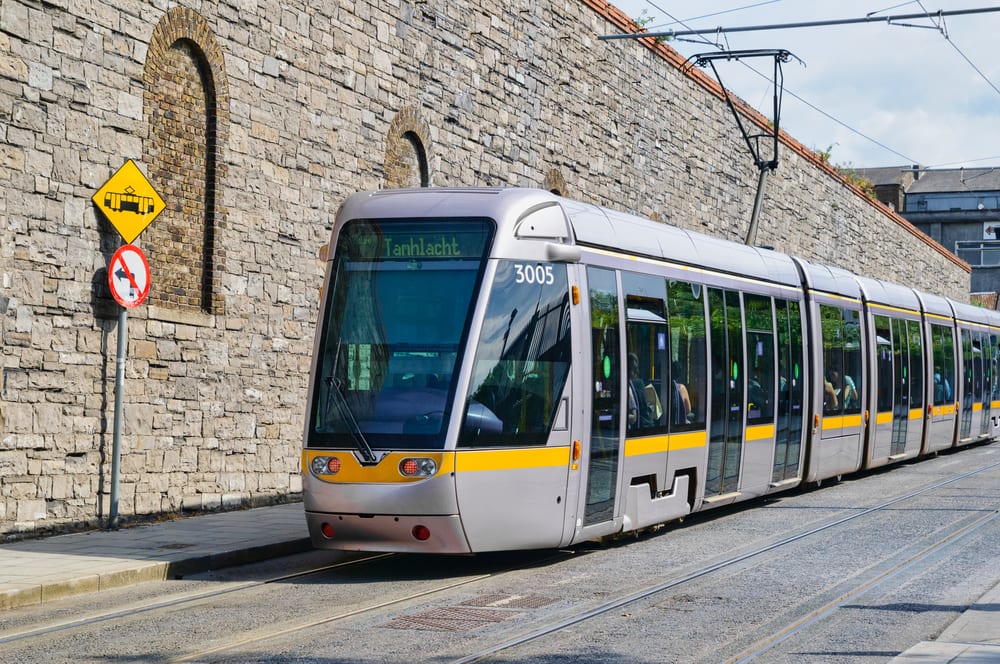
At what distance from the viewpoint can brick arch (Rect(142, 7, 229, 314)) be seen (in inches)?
559

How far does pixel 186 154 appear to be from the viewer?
14633 mm

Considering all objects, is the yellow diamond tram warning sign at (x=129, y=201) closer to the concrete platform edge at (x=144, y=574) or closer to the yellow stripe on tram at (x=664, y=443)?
→ the concrete platform edge at (x=144, y=574)

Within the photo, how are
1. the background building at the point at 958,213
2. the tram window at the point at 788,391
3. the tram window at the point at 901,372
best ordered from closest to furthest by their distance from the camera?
1. the tram window at the point at 788,391
2. the tram window at the point at 901,372
3. the background building at the point at 958,213

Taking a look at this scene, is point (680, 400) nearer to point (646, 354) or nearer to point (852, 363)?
point (646, 354)

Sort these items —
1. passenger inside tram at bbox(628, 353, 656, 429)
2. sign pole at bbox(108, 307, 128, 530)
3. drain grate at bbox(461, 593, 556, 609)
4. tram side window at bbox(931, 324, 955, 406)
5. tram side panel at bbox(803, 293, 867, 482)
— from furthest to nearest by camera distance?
tram side window at bbox(931, 324, 955, 406) → tram side panel at bbox(803, 293, 867, 482) → sign pole at bbox(108, 307, 128, 530) → passenger inside tram at bbox(628, 353, 656, 429) → drain grate at bbox(461, 593, 556, 609)

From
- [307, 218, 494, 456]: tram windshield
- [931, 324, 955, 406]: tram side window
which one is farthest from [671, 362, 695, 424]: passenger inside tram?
[931, 324, 955, 406]: tram side window

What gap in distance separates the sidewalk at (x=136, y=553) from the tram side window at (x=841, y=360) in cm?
774

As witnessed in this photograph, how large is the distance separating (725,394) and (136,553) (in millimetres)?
6350

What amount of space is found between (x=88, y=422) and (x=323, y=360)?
3501mm

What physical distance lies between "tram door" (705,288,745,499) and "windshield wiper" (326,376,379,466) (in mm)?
4748

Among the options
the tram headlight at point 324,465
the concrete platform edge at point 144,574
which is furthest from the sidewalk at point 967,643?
the concrete platform edge at point 144,574

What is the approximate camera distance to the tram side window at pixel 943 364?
24.3 m

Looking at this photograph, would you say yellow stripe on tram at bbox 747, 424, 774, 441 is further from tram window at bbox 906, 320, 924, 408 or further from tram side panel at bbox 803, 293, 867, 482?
tram window at bbox 906, 320, 924, 408

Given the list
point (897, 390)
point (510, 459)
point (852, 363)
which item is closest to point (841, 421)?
point (852, 363)
